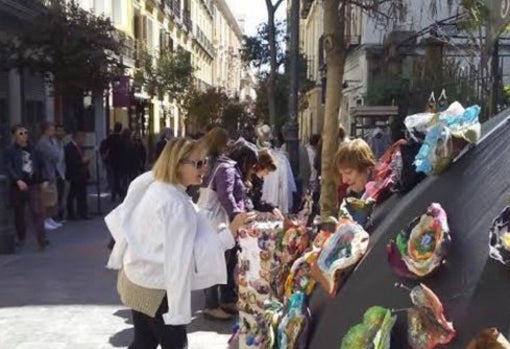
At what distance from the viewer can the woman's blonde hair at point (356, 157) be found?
396 cm

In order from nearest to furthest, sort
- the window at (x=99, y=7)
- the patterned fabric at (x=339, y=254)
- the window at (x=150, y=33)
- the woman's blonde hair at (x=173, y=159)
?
the patterned fabric at (x=339, y=254) → the woman's blonde hair at (x=173, y=159) → the window at (x=99, y=7) → the window at (x=150, y=33)

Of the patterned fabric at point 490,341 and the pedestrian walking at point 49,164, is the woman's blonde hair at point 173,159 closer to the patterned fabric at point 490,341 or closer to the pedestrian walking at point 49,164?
the patterned fabric at point 490,341

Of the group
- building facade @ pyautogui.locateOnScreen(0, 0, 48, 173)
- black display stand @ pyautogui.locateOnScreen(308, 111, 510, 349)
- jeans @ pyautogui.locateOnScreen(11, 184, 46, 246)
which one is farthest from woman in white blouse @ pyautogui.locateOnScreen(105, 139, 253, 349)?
building facade @ pyautogui.locateOnScreen(0, 0, 48, 173)

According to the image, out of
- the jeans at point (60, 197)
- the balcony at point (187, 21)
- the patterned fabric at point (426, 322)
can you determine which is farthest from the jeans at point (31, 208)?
the balcony at point (187, 21)

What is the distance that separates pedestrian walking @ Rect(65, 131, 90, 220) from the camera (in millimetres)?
12969

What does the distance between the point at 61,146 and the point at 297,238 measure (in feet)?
30.7

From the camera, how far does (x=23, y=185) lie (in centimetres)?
987

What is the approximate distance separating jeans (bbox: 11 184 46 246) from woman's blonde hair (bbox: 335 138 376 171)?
6.83m

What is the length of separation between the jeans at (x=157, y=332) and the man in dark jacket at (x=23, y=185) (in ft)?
20.6

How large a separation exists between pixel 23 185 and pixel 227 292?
445cm

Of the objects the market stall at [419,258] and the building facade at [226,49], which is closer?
the market stall at [419,258]

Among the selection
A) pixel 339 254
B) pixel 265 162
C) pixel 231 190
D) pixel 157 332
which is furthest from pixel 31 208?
pixel 339 254

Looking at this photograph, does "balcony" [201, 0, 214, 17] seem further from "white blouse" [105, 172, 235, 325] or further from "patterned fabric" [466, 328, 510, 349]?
"patterned fabric" [466, 328, 510, 349]

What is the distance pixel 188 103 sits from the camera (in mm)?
32500
